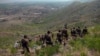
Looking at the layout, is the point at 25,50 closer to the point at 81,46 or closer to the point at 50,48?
the point at 50,48

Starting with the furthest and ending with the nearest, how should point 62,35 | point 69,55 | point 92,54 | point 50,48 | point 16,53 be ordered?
point 62,35 < point 16,53 < point 50,48 < point 92,54 < point 69,55

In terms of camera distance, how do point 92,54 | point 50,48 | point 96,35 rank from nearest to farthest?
point 92,54 → point 50,48 → point 96,35

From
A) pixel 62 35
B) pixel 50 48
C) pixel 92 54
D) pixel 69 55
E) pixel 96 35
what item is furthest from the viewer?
pixel 62 35

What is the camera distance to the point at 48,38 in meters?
23.9

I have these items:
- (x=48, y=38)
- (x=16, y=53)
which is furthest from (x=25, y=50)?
(x=48, y=38)

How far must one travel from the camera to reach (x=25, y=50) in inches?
921

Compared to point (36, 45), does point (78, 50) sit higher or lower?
higher

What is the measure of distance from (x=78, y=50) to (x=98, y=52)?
133 cm

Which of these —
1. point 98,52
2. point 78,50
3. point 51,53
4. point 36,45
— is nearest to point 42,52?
point 51,53

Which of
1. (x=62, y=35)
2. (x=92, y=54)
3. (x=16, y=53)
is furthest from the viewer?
(x=62, y=35)

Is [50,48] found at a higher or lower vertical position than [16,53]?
higher

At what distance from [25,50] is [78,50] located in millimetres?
7149

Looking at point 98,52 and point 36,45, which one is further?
point 36,45

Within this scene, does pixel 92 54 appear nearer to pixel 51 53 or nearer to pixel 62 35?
pixel 51 53
